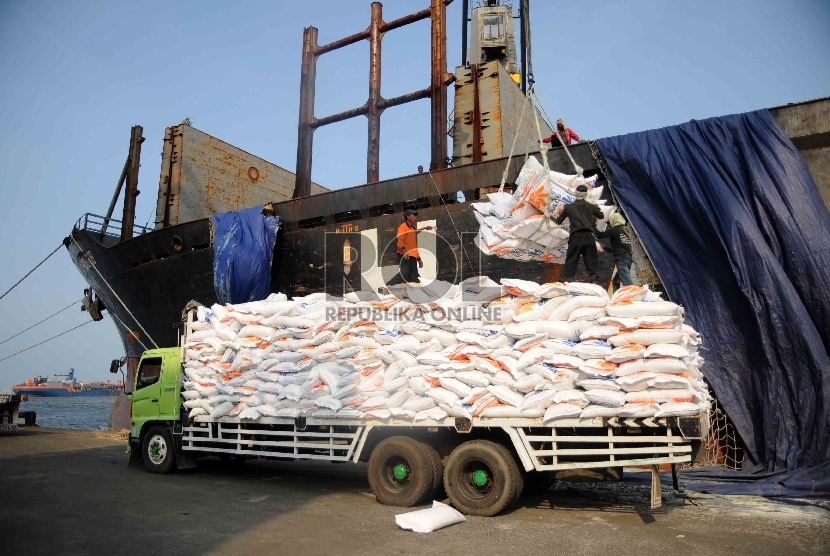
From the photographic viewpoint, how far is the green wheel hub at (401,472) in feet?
20.5

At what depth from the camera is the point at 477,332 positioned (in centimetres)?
609

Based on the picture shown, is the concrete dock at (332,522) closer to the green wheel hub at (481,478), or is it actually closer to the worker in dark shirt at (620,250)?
the green wheel hub at (481,478)

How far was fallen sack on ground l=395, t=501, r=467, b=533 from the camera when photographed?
5.20 meters

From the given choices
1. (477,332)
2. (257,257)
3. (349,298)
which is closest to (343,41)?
(257,257)

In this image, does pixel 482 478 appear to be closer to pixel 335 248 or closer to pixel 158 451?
pixel 158 451

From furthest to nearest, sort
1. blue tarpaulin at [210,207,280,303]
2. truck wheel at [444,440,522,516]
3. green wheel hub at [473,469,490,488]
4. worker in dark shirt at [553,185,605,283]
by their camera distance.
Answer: blue tarpaulin at [210,207,280,303]
worker in dark shirt at [553,185,605,283]
green wheel hub at [473,469,490,488]
truck wheel at [444,440,522,516]

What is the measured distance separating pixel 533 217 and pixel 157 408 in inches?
249

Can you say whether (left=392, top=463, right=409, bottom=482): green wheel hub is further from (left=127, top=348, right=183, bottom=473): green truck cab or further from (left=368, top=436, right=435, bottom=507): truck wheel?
(left=127, top=348, right=183, bottom=473): green truck cab

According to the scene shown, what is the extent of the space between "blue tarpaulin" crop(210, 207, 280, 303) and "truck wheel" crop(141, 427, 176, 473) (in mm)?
4402

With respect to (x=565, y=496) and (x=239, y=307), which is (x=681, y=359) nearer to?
(x=565, y=496)

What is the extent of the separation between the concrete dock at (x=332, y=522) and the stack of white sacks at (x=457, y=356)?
1.02 metres

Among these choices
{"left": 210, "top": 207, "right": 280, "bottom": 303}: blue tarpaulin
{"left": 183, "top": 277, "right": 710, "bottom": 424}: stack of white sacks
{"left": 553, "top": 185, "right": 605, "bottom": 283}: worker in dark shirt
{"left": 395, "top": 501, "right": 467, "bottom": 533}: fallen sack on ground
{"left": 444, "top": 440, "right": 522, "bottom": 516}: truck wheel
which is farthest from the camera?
{"left": 210, "top": 207, "right": 280, "bottom": 303}: blue tarpaulin

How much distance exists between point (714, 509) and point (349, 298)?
15.1ft

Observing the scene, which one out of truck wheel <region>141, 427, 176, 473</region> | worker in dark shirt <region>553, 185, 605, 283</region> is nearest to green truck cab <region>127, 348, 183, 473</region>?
truck wheel <region>141, 427, 176, 473</region>
